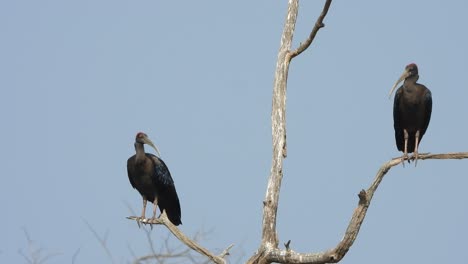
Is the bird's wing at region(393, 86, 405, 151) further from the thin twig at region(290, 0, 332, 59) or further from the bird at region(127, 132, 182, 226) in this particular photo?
the bird at region(127, 132, 182, 226)

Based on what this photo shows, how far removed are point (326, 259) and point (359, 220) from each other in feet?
1.68

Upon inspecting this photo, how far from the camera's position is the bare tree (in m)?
9.02

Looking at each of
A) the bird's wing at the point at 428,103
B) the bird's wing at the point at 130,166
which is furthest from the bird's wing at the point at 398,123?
the bird's wing at the point at 130,166

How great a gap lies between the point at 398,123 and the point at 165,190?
3550mm

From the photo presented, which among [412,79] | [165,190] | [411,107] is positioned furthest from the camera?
[165,190]

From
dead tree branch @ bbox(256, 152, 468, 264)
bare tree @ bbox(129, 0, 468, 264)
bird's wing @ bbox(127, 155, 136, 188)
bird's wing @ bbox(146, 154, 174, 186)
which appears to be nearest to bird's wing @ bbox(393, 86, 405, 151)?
bare tree @ bbox(129, 0, 468, 264)

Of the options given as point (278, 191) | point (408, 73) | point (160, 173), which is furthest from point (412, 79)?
point (160, 173)

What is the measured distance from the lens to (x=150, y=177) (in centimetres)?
1370

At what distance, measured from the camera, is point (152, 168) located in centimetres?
1371

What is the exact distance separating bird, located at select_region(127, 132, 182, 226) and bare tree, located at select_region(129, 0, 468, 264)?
226 centimetres

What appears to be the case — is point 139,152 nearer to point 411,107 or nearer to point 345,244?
point 411,107

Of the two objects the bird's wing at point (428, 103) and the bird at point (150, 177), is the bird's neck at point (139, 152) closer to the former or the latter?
the bird at point (150, 177)

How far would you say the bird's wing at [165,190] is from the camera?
1377 cm

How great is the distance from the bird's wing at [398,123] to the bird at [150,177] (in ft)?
11.0
